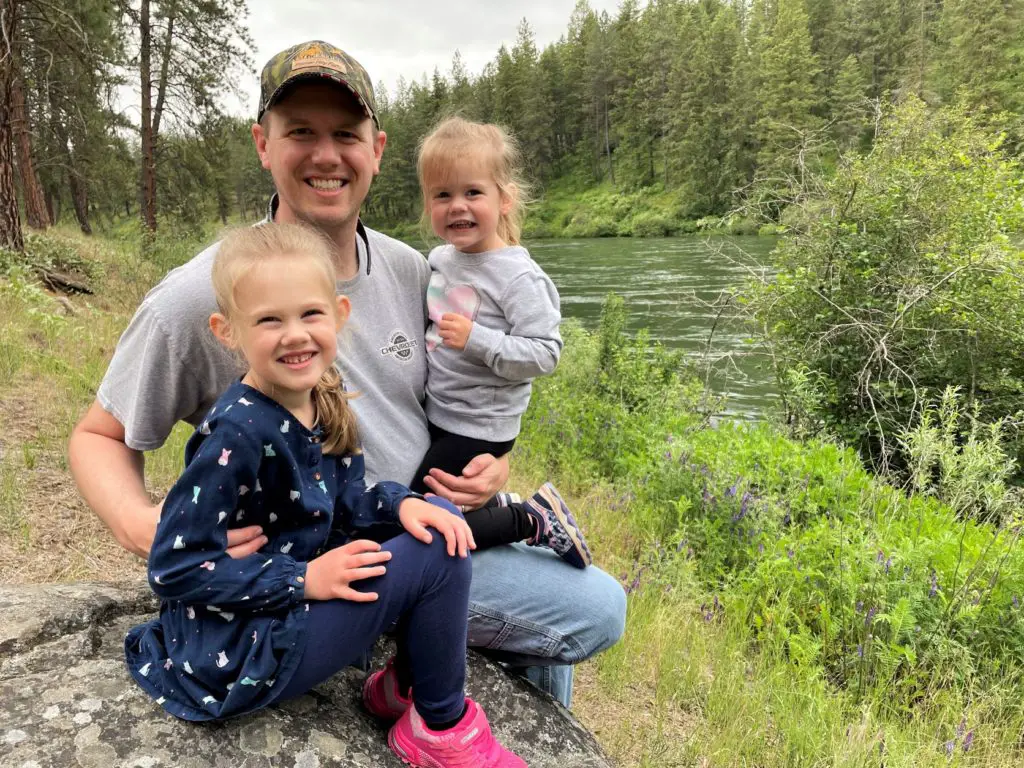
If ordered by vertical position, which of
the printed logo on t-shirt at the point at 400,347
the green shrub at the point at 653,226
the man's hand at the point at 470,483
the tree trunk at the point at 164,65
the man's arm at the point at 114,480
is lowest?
the man's hand at the point at 470,483

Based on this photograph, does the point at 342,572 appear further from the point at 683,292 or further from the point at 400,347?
the point at 683,292

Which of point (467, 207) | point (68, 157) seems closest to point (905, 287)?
point (467, 207)

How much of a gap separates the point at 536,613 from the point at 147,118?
15715mm

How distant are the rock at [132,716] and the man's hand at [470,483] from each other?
1.62 ft

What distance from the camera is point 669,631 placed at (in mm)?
3027

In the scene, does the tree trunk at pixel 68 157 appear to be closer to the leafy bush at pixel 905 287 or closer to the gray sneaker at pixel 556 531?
the leafy bush at pixel 905 287

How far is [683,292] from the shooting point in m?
14.6

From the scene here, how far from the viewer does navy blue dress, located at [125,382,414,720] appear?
132 centimetres

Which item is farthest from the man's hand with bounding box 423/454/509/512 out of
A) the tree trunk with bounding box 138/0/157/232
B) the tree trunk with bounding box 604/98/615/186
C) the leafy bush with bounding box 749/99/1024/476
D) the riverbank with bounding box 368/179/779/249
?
the tree trunk with bounding box 604/98/615/186

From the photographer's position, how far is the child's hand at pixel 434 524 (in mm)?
1511

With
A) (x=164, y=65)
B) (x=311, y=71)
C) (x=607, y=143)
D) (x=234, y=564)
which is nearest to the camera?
(x=234, y=564)

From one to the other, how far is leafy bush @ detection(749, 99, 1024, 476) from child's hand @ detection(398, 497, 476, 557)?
19.3ft

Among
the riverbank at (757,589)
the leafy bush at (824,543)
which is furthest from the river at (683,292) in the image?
the riverbank at (757,589)

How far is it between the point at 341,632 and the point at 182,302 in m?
0.90
